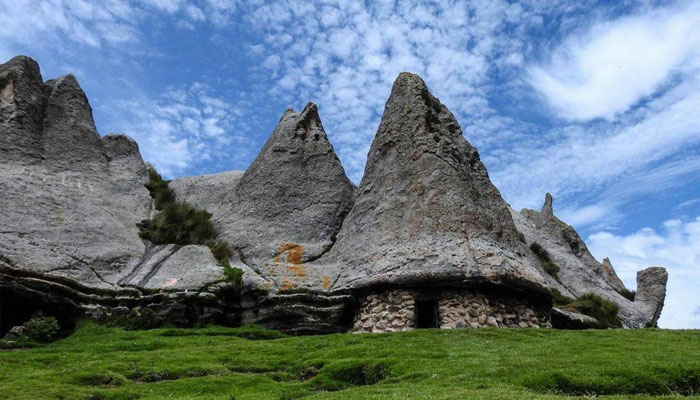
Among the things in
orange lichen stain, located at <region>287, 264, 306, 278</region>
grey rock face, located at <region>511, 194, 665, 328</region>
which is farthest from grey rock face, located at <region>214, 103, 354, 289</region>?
grey rock face, located at <region>511, 194, 665, 328</region>

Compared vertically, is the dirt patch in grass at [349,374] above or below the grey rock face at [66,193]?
below

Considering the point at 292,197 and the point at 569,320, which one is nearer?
the point at 569,320

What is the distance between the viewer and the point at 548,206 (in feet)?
206

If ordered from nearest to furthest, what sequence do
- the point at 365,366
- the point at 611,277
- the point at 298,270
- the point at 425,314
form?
the point at 365,366, the point at 425,314, the point at 298,270, the point at 611,277

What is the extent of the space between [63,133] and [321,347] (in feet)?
→ 99.5

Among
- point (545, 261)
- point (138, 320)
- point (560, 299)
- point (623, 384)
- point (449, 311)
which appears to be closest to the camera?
point (623, 384)

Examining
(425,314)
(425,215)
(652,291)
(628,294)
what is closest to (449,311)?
(425,314)

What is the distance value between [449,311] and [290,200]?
1821 centimetres

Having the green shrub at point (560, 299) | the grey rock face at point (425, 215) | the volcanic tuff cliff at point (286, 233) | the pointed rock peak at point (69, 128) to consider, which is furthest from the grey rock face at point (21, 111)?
the green shrub at point (560, 299)

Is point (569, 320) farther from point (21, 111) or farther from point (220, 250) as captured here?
point (21, 111)

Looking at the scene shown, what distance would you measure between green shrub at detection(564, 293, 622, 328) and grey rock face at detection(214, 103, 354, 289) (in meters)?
17.5

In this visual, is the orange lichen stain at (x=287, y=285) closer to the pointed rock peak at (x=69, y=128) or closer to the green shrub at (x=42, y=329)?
the green shrub at (x=42, y=329)

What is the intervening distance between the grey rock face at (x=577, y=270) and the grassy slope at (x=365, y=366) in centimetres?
2157

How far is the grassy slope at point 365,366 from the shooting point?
17.6 metres
